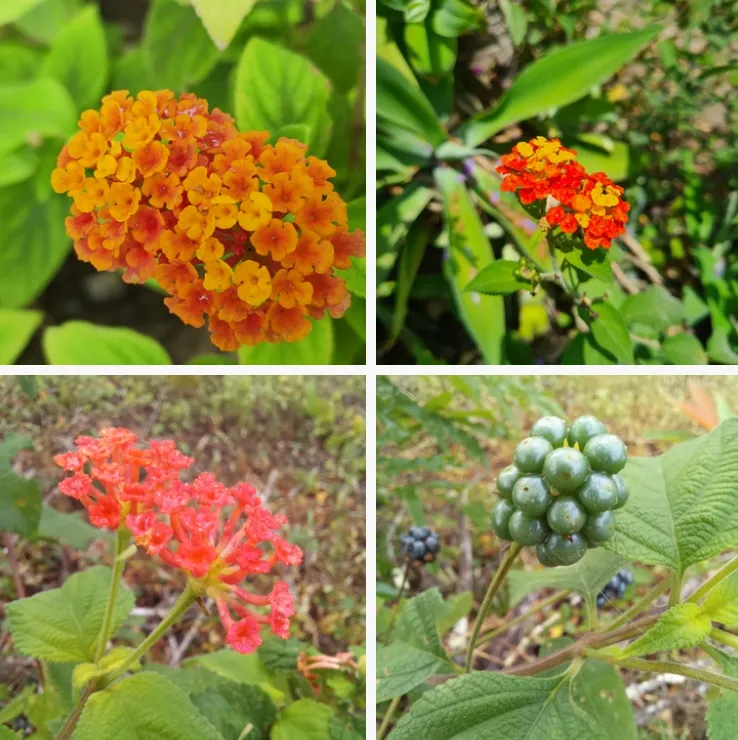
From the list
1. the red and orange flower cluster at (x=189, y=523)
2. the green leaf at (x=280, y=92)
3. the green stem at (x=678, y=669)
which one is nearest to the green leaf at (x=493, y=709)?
the green stem at (x=678, y=669)

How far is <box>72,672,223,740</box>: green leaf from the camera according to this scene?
2.03 feet

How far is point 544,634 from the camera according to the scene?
882 millimetres

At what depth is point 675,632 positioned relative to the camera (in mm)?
551

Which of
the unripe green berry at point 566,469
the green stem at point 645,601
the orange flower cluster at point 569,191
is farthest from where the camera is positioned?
the orange flower cluster at point 569,191

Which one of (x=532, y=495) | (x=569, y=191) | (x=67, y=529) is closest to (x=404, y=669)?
(x=532, y=495)

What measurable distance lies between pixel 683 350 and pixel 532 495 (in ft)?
1.32

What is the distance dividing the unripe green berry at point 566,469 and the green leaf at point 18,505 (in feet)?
1.81

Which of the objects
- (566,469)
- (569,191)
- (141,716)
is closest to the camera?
(566,469)

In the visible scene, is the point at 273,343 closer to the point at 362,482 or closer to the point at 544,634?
the point at 362,482

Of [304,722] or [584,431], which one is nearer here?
[584,431]

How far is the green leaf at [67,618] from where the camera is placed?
0.68 meters

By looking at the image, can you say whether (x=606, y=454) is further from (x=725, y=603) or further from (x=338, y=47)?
(x=338, y=47)

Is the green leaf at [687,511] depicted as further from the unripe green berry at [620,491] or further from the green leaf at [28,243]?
the green leaf at [28,243]

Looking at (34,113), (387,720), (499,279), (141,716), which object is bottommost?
(387,720)
